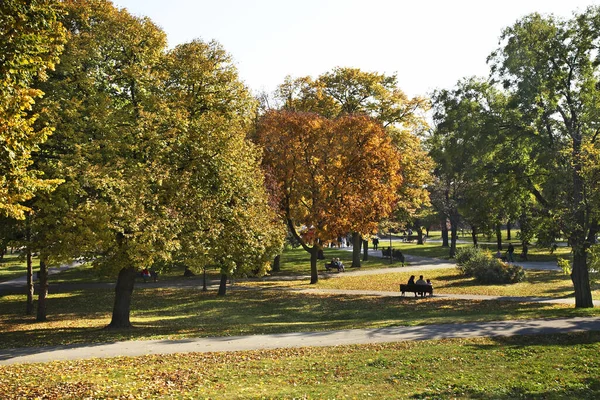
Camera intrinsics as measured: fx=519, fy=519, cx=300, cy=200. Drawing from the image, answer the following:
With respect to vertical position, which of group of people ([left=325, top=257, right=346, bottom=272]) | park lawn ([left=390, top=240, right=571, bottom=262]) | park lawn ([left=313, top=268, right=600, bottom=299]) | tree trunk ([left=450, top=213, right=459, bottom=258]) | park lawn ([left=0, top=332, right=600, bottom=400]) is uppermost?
tree trunk ([left=450, top=213, right=459, bottom=258])

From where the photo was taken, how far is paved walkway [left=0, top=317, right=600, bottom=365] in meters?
15.1

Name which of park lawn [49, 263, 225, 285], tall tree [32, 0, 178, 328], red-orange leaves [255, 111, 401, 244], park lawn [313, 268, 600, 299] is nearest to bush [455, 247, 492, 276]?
park lawn [313, 268, 600, 299]

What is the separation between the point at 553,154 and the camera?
23.8 meters

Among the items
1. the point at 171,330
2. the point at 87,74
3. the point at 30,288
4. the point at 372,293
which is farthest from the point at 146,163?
the point at 372,293

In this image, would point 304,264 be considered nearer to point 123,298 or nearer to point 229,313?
point 229,313

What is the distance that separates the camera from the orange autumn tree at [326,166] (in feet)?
112

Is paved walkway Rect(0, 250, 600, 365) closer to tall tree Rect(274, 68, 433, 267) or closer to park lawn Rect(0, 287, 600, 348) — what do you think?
park lawn Rect(0, 287, 600, 348)

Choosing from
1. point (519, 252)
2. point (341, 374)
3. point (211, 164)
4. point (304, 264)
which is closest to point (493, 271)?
point (304, 264)

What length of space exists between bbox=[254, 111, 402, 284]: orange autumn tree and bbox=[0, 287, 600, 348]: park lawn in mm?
6395

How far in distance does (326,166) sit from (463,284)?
11522 millimetres

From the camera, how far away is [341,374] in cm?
1260

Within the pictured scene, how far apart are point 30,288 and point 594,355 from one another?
940 inches

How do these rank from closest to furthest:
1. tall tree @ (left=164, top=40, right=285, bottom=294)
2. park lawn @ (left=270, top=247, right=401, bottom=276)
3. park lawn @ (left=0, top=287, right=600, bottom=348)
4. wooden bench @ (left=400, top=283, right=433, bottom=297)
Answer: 1. park lawn @ (left=0, top=287, right=600, bottom=348)
2. tall tree @ (left=164, top=40, right=285, bottom=294)
3. wooden bench @ (left=400, top=283, right=433, bottom=297)
4. park lawn @ (left=270, top=247, right=401, bottom=276)

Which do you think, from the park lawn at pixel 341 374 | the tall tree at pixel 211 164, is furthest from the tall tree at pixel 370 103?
the park lawn at pixel 341 374
